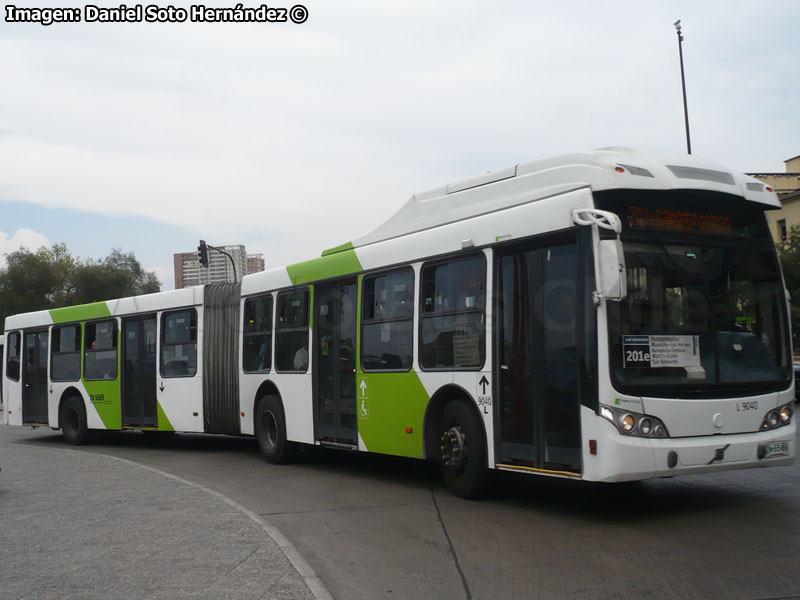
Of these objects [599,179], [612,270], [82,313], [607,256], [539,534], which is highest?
[599,179]

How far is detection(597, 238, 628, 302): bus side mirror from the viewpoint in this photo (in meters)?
7.41

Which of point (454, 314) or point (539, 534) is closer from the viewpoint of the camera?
point (539, 534)

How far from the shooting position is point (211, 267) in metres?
68.3

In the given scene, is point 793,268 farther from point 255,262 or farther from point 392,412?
point 255,262

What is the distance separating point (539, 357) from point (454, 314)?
1564 millimetres

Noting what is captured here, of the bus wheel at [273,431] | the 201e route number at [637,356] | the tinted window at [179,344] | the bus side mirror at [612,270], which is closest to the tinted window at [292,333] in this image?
the bus wheel at [273,431]

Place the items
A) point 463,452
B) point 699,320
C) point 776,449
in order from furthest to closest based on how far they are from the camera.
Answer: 1. point 463,452
2. point 776,449
3. point 699,320

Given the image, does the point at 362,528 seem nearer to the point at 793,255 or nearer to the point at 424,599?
the point at 424,599

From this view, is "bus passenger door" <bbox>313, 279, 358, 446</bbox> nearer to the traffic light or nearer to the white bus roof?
the white bus roof

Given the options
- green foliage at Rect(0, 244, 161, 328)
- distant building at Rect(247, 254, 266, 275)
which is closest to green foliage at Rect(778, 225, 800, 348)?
distant building at Rect(247, 254, 266, 275)

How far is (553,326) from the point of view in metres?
8.44

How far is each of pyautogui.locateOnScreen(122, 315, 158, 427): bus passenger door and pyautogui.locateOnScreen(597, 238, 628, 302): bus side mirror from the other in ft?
38.8

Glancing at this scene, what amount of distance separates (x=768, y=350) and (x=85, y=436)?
14865mm

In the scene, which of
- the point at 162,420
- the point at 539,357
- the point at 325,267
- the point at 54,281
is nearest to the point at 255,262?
the point at 54,281
